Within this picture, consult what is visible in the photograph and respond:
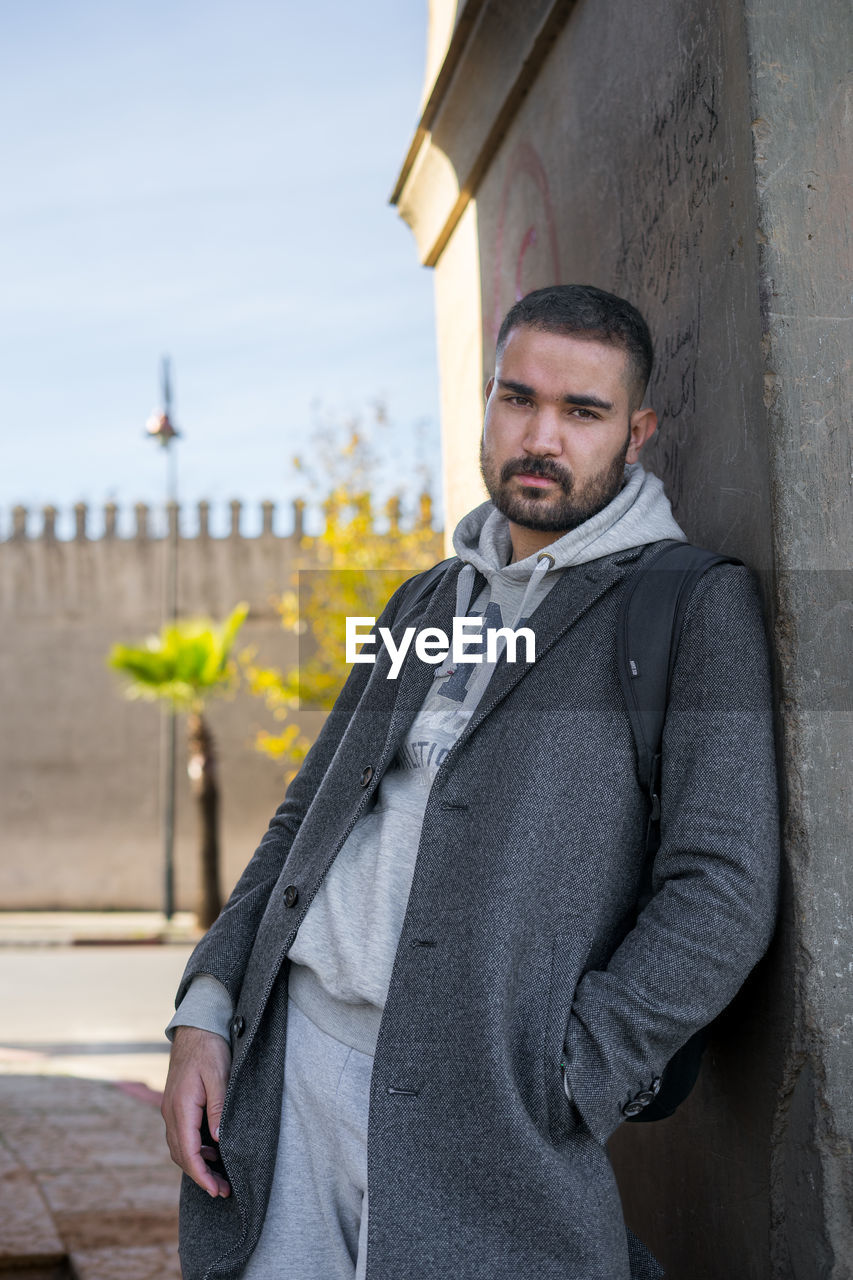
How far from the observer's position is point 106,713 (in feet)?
71.7

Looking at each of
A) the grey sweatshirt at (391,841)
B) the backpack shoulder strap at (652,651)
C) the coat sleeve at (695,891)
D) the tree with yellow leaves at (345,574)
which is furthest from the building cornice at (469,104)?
the tree with yellow leaves at (345,574)

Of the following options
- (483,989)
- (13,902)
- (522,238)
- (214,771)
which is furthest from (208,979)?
(13,902)

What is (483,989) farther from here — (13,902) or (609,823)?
(13,902)

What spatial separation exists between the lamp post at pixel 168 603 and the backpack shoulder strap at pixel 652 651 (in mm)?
18219

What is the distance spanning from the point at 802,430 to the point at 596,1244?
113 cm

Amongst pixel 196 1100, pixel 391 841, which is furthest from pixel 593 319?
pixel 196 1100

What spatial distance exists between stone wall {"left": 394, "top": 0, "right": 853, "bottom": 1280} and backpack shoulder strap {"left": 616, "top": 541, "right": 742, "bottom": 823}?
0.49 ft

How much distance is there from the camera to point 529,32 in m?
3.01

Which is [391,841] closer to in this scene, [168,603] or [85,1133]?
[85,1133]

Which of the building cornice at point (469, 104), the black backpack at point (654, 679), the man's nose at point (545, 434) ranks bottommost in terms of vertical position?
the black backpack at point (654, 679)

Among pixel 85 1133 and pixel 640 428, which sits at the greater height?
pixel 640 428

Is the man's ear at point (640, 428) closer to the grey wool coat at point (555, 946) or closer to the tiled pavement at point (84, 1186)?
the grey wool coat at point (555, 946)

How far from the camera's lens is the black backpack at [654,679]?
1.75 m

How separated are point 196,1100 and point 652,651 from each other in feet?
3.19
